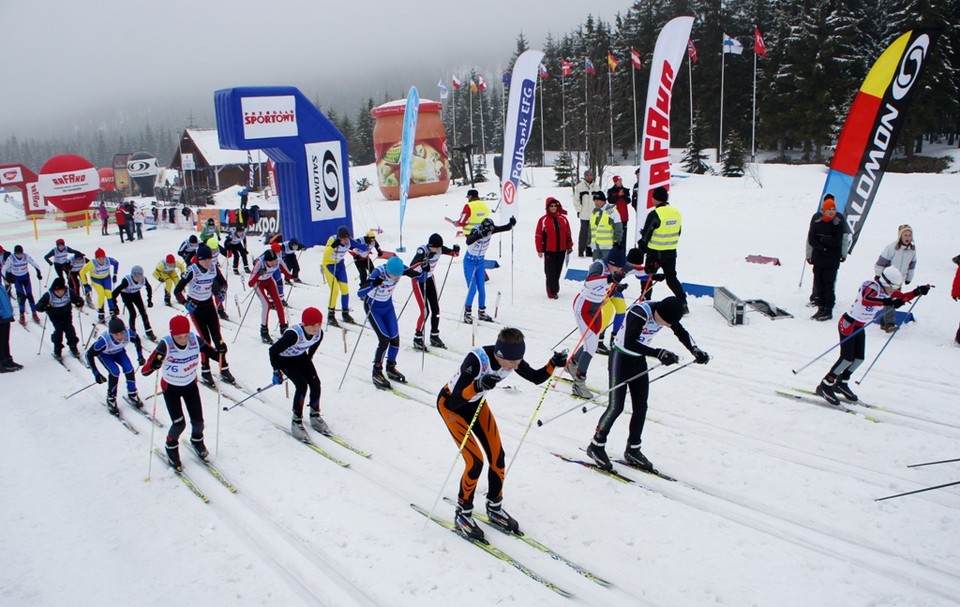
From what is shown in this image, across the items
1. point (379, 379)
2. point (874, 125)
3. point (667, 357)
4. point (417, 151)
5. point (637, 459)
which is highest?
point (417, 151)

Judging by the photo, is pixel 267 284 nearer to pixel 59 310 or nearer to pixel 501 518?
pixel 59 310

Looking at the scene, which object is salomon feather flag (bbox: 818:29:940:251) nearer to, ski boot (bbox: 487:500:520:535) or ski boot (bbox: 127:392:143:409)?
ski boot (bbox: 487:500:520:535)

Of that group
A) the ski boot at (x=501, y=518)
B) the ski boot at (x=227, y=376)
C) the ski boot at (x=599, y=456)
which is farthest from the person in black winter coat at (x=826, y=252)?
the ski boot at (x=227, y=376)

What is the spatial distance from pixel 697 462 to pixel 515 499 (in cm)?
198

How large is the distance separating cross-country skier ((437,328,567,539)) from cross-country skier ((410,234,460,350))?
14.7 feet

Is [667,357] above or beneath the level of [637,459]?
above

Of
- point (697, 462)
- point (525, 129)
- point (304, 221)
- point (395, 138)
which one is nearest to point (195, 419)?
point (697, 462)

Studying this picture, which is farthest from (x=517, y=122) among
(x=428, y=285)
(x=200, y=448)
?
(x=200, y=448)

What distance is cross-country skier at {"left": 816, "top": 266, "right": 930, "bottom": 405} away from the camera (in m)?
7.12

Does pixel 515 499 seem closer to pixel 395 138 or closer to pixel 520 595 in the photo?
pixel 520 595

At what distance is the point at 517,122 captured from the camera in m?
13.9

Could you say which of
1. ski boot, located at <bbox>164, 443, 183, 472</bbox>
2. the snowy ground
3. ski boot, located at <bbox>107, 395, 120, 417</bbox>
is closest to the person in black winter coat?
the snowy ground

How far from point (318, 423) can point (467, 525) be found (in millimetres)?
2820

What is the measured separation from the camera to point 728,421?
23.4ft
